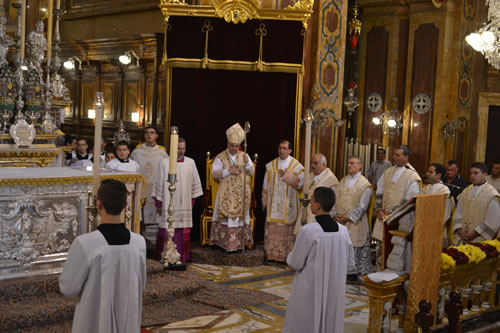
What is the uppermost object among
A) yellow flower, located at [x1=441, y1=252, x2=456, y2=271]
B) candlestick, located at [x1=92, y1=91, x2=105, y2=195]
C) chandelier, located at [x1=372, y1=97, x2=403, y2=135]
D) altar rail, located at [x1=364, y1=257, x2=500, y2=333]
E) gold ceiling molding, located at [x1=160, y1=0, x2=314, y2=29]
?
gold ceiling molding, located at [x1=160, y1=0, x2=314, y2=29]

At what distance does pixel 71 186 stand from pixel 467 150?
11.9 meters

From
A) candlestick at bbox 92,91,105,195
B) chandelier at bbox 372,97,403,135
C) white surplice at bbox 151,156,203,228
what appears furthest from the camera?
chandelier at bbox 372,97,403,135

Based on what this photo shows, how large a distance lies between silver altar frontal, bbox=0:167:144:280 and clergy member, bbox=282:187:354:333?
2099mm

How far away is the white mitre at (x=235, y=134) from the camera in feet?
30.0

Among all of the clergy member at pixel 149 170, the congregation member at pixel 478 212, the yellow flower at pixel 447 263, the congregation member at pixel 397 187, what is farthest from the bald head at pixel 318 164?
the yellow flower at pixel 447 263

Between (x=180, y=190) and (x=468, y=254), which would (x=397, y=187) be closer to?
(x=468, y=254)

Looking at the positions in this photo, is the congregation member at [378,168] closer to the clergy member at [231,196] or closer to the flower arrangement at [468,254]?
the clergy member at [231,196]

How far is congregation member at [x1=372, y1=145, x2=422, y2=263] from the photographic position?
857cm

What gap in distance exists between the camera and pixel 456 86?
15602 millimetres

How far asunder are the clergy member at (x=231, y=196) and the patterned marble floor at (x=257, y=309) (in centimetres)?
48

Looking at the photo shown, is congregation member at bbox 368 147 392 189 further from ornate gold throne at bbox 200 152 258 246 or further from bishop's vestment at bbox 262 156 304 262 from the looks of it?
ornate gold throne at bbox 200 152 258 246

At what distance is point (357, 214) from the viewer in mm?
8547

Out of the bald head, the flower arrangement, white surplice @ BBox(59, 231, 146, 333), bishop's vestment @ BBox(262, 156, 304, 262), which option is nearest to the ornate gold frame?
bishop's vestment @ BBox(262, 156, 304, 262)

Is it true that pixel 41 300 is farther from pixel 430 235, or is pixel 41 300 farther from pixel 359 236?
pixel 359 236
